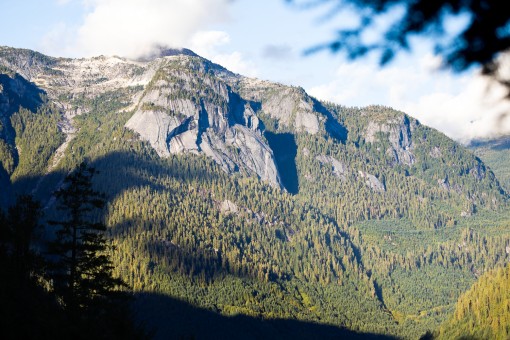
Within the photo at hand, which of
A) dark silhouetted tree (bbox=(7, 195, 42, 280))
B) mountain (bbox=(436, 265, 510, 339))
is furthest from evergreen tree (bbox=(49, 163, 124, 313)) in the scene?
mountain (bbox=(436, 265, 510, 339))

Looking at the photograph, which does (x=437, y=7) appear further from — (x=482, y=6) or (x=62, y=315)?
(x=62, y=315)

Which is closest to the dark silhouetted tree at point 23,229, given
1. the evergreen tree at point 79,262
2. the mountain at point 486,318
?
the evergreen tree at point 79,262

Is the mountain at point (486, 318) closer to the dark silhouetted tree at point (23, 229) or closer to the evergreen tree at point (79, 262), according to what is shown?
the evergreen tree at point (79, 262)

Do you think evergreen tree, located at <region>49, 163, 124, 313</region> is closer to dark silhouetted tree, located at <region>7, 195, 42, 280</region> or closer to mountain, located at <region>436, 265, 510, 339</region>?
dark silhouetted tree, located at <region>7, 195, 42, 280</region>

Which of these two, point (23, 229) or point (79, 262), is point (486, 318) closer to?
point (23, 229)

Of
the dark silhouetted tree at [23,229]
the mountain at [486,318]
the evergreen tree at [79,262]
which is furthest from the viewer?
the mountain at [486,318]

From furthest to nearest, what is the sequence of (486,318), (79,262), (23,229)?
1. (486,318)
2. (23,229)
3. (79,262)

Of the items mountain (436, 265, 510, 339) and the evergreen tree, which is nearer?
the evergreen tree

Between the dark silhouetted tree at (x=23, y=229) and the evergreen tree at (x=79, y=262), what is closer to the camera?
the evergreen tree at (x=79, y=262)

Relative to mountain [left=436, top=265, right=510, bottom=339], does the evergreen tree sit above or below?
A: above

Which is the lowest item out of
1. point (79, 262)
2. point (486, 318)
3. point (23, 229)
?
point (486, 318)

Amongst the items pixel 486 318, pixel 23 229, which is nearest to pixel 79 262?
pixel 23 229

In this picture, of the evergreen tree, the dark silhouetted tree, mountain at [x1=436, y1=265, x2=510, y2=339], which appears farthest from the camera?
mountain at [x1=436, y1=265, x2=510, y2=339]

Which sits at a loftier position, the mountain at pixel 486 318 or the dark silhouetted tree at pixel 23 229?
the dark silhouetted tree at pixel 23 229
